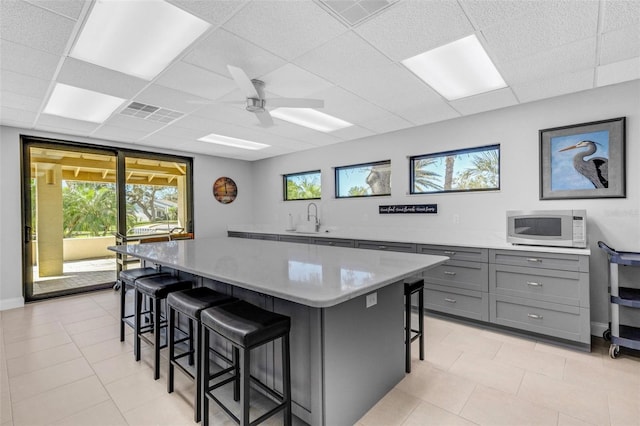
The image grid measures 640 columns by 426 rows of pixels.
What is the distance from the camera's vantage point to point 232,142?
5.12 metres

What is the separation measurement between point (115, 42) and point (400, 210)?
3.69 metres

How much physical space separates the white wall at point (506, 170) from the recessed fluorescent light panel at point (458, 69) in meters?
0.77

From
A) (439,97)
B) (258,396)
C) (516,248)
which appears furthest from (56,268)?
(516,248)

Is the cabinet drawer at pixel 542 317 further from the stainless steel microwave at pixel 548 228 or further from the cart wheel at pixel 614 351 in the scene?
the stainless steel microwave at pixel 548 228

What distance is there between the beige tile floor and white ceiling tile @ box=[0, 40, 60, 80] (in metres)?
2.44

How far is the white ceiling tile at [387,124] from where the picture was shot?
12.4ft

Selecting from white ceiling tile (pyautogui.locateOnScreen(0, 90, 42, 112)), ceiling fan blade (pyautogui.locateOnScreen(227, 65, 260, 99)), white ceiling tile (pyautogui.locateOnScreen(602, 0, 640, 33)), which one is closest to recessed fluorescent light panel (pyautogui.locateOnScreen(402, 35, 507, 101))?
white ceiling tile (pyautogui.locateOnScreen(602, 0, 640, 33))

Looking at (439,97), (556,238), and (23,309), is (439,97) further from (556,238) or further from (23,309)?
(23,309)

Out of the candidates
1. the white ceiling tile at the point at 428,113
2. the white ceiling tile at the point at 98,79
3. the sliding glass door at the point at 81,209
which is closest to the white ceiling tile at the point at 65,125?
the sliding glass door at the point at 81,209

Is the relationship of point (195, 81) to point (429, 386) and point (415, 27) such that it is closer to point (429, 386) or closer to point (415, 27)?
point (415, 27)

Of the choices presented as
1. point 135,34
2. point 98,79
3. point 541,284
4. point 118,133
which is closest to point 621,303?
point 541,284

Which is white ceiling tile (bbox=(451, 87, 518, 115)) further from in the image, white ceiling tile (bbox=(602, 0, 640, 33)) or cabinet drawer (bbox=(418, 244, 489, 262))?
cabinet drawer (bbox=(418, 244, 489, 262))

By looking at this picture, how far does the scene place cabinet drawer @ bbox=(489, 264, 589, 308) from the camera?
2631 mm

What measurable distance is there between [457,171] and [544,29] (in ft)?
7.05
